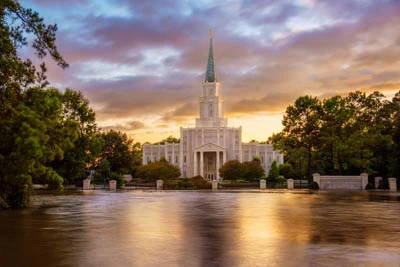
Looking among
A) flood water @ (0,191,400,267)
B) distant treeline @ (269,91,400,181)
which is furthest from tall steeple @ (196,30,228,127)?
flood water @ (0,191,400,267)

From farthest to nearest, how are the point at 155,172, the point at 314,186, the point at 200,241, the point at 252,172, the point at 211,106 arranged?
the point at 211,106 < the point at 252,172 < the point at 155,172 < the point at 314,186 < the point at 200,241

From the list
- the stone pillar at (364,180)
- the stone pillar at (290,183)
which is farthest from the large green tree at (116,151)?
the stone pillar at (364,180)

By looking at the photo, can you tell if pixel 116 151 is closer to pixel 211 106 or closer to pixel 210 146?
pixel 210 146

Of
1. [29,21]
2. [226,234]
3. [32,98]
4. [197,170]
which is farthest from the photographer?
[197,170]

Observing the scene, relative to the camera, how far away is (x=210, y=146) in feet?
420

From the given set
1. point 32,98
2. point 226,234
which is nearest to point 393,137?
point 32,98

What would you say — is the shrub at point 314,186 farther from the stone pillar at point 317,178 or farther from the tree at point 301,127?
the tree at point 301,127

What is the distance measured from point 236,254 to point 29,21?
528 inches

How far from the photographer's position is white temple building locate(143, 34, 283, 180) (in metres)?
130

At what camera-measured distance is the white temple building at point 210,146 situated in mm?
130000

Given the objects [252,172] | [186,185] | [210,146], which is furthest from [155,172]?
[210,146]

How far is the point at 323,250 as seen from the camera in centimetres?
1161

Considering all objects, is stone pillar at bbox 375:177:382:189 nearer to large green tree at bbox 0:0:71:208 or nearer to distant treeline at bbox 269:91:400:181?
distant treeline at bbox 269:91:400:181

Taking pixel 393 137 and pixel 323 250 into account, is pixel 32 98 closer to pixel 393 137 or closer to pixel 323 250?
pixel 323 250
